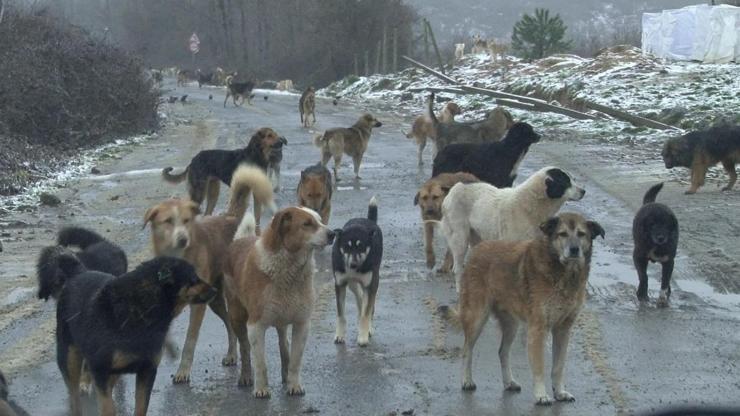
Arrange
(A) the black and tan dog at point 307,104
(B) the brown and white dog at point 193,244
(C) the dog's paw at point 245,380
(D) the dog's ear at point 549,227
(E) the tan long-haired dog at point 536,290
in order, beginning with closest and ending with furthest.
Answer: (E) the tan long-haired dog at point 536,290 < (D) the dog's ear at point 549,227 < (C) the dog's paw at point 245,380 < (B) the brown and white dog at point 193,244 < (A) the black and tan dog at point 307,104

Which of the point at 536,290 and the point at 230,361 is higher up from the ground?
the point at 536,290

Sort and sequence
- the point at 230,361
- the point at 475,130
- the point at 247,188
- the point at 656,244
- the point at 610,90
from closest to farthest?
1. the point at 230,361
2. the point at 247,188
3. the point at 656,244
4. the point at 475,130
5. the point at 610,90

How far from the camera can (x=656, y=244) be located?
10.2 meters

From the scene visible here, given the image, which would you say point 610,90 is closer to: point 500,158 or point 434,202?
point 500,158

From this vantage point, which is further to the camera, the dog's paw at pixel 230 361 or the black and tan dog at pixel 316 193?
the black and tan dog at pixel 316 193

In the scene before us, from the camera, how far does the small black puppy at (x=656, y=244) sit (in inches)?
400

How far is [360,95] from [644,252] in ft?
136

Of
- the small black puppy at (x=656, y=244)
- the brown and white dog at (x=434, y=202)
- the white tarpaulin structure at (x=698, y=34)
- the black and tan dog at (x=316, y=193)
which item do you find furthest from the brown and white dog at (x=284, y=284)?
the white tarpaulin structure at (x=698, y=34)

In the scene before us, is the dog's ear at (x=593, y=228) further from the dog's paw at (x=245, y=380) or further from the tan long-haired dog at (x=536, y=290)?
the dog's paw at (x=245, y=380)

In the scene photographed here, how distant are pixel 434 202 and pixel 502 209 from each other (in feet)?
4.58

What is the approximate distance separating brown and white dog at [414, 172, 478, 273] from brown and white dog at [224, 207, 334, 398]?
398cm

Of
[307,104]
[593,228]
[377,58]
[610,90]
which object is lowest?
[377,58]

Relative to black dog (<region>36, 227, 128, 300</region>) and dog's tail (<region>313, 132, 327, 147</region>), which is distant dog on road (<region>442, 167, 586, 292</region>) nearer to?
black dog (<region>36, 227, 128, 300</region>)

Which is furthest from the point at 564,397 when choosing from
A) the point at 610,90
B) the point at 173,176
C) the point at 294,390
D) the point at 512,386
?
the point at 610,90
